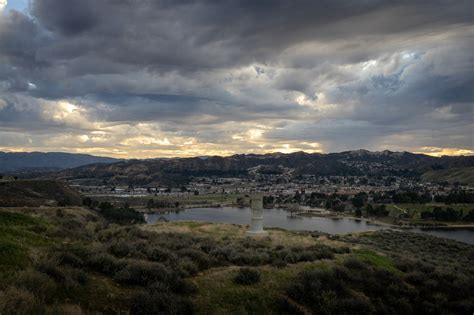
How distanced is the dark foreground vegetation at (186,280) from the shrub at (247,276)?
29 mm

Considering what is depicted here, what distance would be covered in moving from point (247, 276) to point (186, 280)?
1.95 meters

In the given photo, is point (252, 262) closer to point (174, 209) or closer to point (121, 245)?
point (121, 245)

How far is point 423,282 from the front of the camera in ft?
49.8

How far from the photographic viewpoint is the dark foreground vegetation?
8.88 m

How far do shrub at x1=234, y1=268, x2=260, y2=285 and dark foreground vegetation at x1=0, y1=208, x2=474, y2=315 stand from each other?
0.10 ft

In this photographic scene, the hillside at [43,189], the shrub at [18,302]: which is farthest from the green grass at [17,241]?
the hillside at [43,189]

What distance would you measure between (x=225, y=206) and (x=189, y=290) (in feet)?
452

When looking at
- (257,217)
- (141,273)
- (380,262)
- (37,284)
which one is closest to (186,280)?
(141,273)

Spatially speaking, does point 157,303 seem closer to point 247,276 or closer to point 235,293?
point 235,293

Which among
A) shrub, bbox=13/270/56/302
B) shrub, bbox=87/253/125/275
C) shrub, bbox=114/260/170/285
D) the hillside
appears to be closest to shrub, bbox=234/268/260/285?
shrub, bbox=114/260/170/285

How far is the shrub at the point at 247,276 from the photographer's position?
12.1 meters

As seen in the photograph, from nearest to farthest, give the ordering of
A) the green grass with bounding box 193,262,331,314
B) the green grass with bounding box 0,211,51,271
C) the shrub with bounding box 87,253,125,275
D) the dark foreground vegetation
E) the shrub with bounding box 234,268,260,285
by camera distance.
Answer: the dark foreground vegetation, the green grass with bounding box 0,211,51,271, the green grass with bounding box 193,262,331,314, the shrub with bounding box 87,253,125,275, the shrub with bounding box 234,268,260,285

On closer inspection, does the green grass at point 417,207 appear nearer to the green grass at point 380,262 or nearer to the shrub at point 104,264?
the green grass at point 380,262

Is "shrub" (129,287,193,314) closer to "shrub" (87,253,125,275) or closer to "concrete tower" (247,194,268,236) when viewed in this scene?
"shrub" (87,253,125,275)
